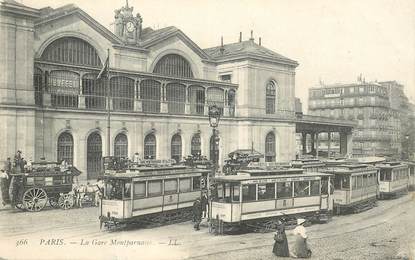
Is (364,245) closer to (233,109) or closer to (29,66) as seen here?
(29,66)

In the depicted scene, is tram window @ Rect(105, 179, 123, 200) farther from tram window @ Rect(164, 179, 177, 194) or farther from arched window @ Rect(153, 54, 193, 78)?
arched window @ Rect(153, 54, 193, 78)

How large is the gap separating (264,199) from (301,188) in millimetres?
2496

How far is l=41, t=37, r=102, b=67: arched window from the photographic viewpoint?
33625 mm

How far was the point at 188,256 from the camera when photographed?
14.2 m

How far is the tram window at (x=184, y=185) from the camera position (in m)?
20.9

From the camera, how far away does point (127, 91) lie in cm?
3619

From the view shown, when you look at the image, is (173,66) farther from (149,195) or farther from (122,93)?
(149,195)

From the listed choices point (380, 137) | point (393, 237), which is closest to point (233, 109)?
point (393, 237)

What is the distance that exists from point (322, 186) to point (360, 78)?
71.9 meters

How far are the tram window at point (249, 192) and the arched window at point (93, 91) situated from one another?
62.5 ft

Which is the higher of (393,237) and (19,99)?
(19,99)

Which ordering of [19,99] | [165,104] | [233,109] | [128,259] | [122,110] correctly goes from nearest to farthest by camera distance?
[128,259] → [19,99] → [122,110] → [165,104] → [233,109]

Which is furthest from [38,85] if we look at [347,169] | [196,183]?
[347,169]

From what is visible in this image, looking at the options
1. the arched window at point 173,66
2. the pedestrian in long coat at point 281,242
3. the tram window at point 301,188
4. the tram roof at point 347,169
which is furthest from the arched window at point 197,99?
the pedestrian in long coat at point 281,242
